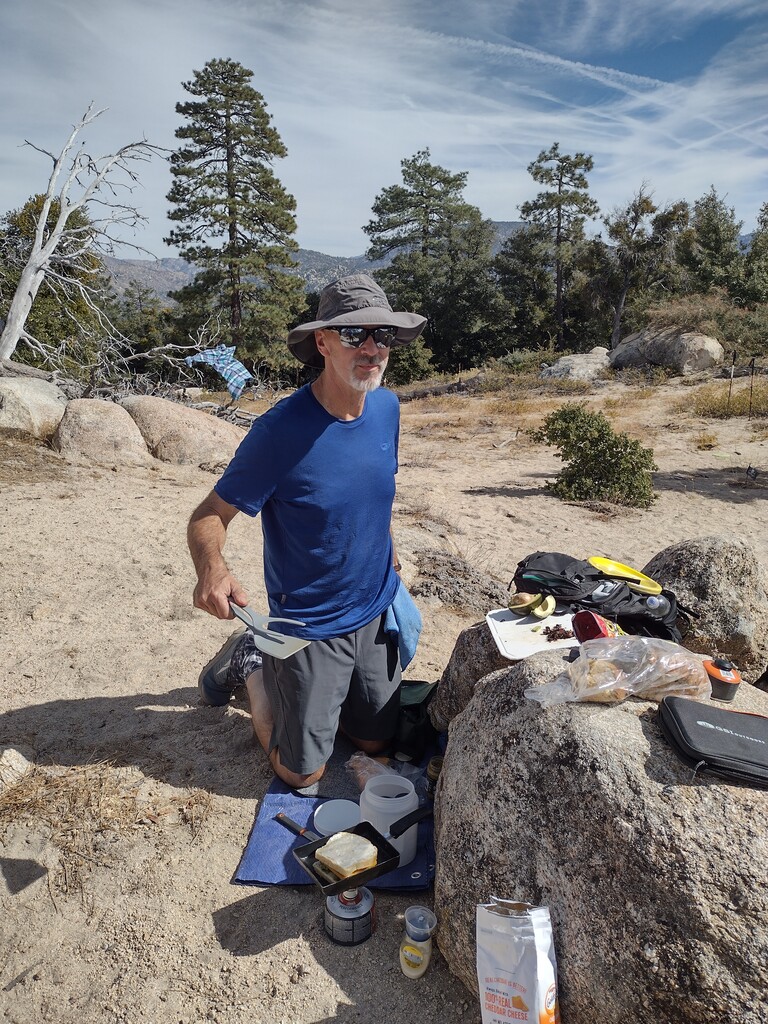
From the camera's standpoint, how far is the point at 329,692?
287cm

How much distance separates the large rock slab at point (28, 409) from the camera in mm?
8805

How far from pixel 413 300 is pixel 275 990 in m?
32.0

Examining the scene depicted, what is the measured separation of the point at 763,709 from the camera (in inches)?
87.9

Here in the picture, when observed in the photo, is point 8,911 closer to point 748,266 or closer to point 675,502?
point 675,502

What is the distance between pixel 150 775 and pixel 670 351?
66.6 feet

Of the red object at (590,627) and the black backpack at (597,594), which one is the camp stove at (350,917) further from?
the black backpack at (597,594)

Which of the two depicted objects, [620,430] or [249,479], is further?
[620,430]

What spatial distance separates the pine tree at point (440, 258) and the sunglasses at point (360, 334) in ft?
96.8

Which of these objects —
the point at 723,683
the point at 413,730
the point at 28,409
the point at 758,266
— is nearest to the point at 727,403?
the point at 28,409

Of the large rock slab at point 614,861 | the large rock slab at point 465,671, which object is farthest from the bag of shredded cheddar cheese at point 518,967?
the large rock slab at point 465,671

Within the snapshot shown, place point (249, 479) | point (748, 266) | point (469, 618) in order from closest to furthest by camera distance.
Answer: point (249, 479), point (469, 618), point (748, 266)

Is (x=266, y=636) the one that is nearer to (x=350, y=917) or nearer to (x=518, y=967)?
(x=350, y=917)

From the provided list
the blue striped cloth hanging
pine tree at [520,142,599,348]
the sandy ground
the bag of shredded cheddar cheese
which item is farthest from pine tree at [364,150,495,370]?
the bag of shredded cheddar cheese

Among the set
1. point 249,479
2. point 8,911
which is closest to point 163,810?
point 8,911
